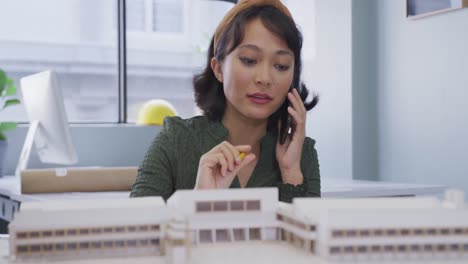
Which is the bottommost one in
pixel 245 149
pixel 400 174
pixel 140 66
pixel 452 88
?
pixel 400 174

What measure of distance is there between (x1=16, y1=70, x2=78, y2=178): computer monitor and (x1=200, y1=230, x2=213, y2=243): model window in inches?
63.0

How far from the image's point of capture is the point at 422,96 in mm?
3105

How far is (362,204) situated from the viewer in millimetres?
948

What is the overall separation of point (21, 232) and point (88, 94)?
4.66m

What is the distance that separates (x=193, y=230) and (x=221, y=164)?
290 mm

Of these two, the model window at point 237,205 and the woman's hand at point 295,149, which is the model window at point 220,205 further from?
the woman's hand at point 295,149

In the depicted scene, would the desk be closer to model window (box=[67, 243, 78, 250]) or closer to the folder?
the folder

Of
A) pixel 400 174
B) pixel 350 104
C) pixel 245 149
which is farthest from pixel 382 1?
pixel 245 149

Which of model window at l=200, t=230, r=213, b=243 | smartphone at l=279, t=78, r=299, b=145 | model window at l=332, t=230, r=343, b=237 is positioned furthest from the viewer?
smartphone at l=279, t=78, r=299, b=145

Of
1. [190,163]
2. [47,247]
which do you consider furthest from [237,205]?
[190,163]

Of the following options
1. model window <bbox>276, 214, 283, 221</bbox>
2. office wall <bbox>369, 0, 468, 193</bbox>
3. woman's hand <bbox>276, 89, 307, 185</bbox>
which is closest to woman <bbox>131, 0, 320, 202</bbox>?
woman's hand <bbox>276, 89, 307, 185</bbox>

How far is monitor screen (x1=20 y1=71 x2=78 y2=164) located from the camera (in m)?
2.42

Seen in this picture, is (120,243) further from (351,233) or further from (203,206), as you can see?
(351,233)

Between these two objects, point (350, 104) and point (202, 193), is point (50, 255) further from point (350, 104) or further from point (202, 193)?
point (350, 104)
